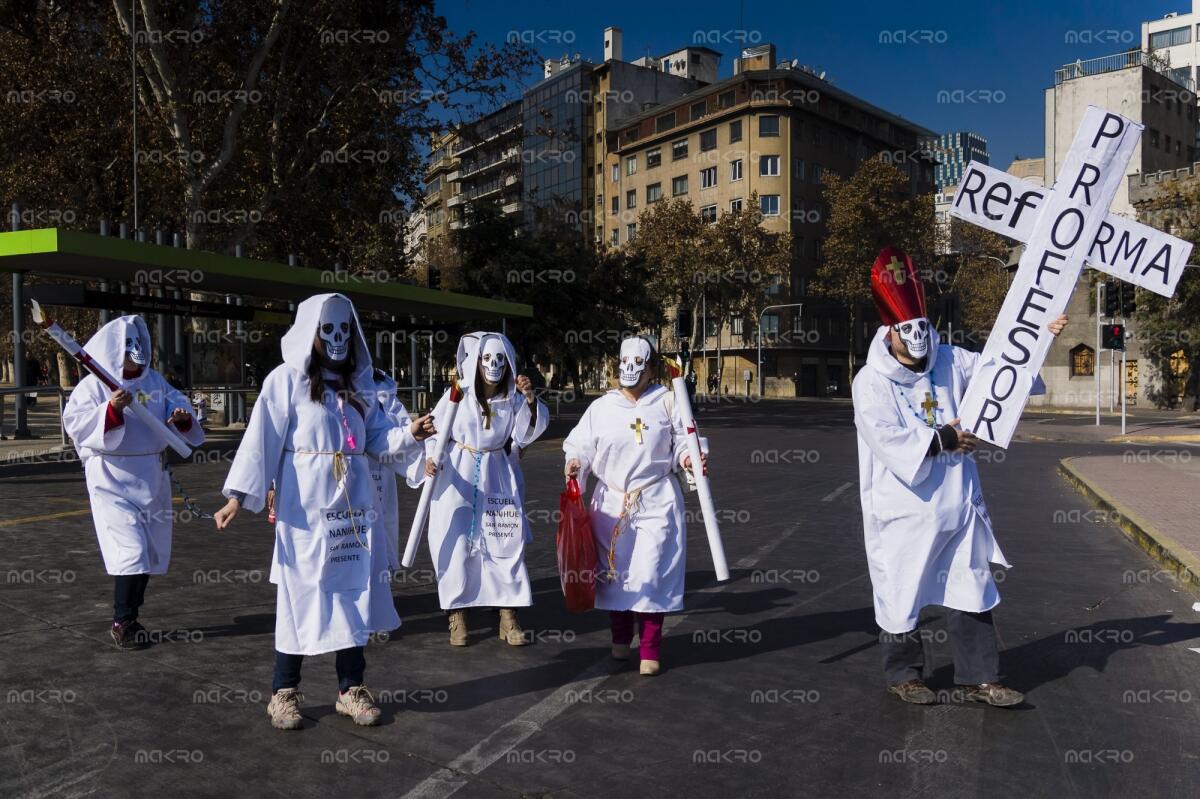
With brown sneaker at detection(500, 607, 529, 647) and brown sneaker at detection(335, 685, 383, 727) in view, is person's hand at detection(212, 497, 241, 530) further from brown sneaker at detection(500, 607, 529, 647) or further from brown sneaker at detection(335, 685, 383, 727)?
brown sneaker at detection(500, 607, 529, 647)

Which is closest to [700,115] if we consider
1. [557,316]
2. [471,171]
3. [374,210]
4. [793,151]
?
[793,151]

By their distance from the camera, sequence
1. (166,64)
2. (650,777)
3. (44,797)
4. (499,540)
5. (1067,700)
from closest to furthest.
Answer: (44,797) → (650,777) → (1067,700) → (499,540) → (166,64)

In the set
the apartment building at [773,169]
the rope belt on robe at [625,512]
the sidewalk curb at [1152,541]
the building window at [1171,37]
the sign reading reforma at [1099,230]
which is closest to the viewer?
the sign reading reforma at [1099,230]

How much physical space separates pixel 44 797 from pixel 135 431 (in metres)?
2.89

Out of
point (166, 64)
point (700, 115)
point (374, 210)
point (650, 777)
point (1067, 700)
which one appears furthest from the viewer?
point (700, 115)

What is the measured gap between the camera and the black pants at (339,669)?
14.9ft

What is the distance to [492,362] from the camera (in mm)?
6242

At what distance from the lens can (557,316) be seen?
34.0m

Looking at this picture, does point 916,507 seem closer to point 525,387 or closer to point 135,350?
point 525,387

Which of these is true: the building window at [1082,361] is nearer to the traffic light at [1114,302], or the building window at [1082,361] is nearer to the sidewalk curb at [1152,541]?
the traffic light at [1114,302]

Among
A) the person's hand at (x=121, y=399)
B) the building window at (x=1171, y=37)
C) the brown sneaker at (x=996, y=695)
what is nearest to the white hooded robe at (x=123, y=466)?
the person's hand at (x=121, y=399)

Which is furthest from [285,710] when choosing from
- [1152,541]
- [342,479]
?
[1152,541]

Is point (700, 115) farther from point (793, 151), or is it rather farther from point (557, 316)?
point (557, 316)

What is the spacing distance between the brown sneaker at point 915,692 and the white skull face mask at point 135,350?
4879 millimetres
